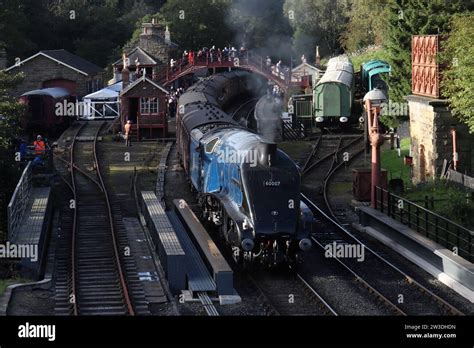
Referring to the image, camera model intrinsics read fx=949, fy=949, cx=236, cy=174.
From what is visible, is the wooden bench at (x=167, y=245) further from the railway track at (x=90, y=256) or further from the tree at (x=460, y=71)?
the tree at (x=460, y=71)

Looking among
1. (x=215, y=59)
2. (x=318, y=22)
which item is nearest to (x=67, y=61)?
(x=215, y=59)

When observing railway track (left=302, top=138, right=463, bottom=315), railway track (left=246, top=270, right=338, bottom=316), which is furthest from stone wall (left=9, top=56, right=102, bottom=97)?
railway track (left=246, top=270, right=338, bottom=316)

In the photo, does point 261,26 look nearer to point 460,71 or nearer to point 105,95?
→ point 105,95

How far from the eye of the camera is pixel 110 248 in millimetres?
20359

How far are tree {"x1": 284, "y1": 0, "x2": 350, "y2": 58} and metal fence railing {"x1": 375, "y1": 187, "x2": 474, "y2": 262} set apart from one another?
49.0m

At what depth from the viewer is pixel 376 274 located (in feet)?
59.3

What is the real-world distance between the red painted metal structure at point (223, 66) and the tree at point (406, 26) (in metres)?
16.6

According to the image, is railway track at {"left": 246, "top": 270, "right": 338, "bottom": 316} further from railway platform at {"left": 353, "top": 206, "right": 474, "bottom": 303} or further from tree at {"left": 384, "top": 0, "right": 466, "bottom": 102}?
tree at {"left": 384, "top": 0, "right": 466, "bottom": 102}

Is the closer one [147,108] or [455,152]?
[455,152]

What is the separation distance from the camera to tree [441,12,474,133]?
854 inches

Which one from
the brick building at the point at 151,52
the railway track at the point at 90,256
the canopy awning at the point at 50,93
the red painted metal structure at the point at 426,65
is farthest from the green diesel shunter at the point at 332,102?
the brick building at the point at 151,52

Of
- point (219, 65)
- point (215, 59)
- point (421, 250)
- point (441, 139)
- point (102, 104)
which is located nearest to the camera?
point (421, 250)

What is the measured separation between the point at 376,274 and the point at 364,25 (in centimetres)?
4526

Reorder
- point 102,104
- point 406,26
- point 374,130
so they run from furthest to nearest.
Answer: point 102,104 → point 406,26 → point 374,130
